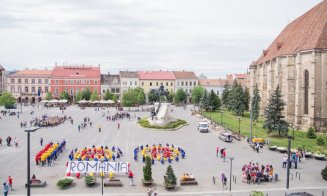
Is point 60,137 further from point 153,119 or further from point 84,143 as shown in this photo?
point 153,119

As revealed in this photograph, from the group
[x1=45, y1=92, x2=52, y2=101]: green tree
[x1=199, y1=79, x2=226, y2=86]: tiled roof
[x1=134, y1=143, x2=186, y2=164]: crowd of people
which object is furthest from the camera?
[x1=199, y1=79, x2=226, y2=86]: tiled roof

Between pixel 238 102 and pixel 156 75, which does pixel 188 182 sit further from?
pixel 156 75

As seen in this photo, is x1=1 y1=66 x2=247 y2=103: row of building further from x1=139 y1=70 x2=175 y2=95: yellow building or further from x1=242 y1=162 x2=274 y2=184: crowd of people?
x1=242 y1=162 x2=274 y2=184: crowd of people

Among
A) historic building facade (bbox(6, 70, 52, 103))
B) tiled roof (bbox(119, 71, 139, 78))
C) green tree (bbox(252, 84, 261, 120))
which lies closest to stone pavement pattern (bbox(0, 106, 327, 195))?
green tree (bbox(252, 84, 261, 120))

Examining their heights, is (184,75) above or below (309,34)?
below

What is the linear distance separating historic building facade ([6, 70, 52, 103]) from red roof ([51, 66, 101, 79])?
3288 mm

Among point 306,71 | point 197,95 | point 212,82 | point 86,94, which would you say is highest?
point 212,82

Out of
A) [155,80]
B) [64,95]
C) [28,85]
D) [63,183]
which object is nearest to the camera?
[63,183]

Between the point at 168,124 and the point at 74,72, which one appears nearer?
the point at 168,124

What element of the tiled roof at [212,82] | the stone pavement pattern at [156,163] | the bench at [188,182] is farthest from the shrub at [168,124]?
the tiled roof at [212,82]

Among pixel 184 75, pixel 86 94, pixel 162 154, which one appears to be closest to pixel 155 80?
pixel 184 75

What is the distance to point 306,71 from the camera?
163 feet

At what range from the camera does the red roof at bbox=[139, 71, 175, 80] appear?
12188cm

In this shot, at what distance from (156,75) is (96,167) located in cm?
9920
